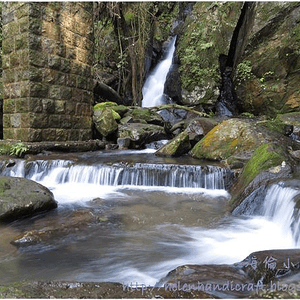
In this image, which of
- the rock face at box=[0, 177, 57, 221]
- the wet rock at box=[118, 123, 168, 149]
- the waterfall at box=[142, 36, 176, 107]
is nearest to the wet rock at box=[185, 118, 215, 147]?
the wet rock at box=[118, 123, 168, 149]

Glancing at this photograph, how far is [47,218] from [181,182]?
98.2 inches

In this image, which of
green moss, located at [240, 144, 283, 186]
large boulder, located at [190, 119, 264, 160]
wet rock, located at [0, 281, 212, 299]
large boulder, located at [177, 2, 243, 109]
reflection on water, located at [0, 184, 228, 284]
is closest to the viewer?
wet rock, located at [0, 281, 212, 299]

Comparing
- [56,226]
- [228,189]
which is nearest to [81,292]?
[56,226]

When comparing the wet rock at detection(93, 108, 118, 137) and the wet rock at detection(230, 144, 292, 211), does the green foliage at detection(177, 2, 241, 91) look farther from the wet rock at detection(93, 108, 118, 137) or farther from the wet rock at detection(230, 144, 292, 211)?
the wet rock at detection(230, 144, 292, 211)

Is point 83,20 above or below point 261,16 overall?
below

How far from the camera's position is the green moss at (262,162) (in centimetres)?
443

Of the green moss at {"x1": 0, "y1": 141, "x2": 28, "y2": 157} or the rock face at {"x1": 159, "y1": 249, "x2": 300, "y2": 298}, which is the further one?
the green moss at {"x1": 0, "y1": 141, "x2": 28, "y2": 157}

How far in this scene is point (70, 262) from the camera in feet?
8.58

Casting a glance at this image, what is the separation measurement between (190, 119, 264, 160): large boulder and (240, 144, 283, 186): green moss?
1195 mm

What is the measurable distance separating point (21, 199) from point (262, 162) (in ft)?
11.6

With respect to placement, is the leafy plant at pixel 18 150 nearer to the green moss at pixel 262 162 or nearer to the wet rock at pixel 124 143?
the wet rock at pixel 124 143

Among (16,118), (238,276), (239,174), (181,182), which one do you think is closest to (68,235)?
(238,276)

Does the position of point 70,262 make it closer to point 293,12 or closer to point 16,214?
point 16,214

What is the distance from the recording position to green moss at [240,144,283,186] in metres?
4.43
